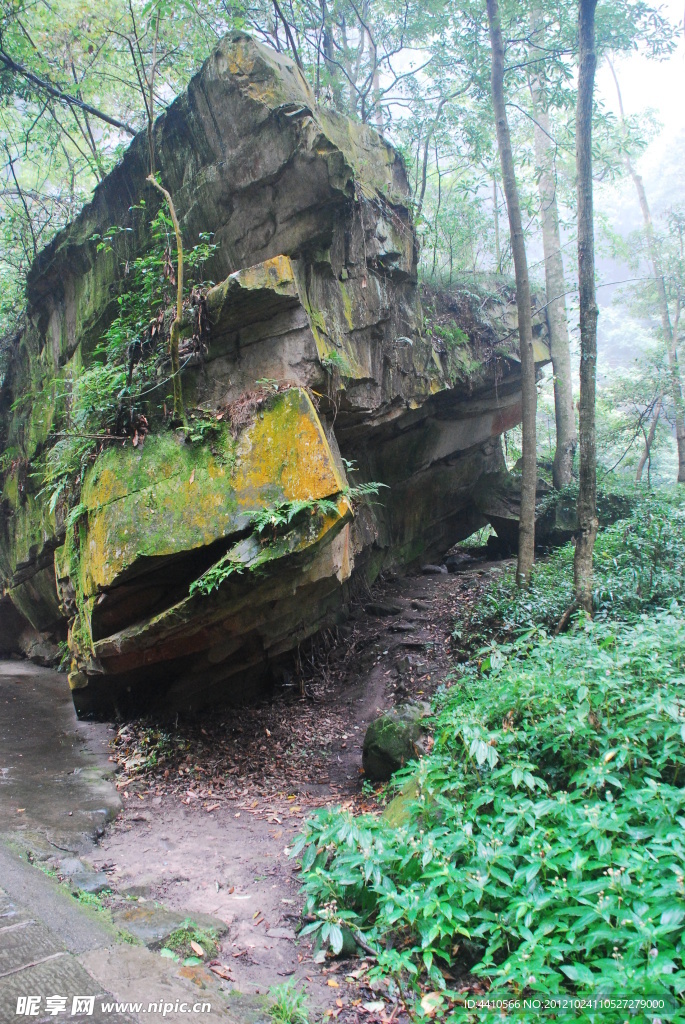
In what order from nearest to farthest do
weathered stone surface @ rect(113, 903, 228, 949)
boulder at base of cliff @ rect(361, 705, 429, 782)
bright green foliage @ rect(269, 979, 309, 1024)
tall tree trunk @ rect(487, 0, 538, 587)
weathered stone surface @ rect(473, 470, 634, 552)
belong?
bright green foliage @ rect(269, 979, 309, 1024) < weathered stone surface @ rect(113, 903, 228, 949) < boulder at base of cliff @ rect(361, 705, 429, 782) < tall tree trunk @ rect(487, 0, 538, 587) < weathered stone surface @ rect(473, 470, 634, 552)

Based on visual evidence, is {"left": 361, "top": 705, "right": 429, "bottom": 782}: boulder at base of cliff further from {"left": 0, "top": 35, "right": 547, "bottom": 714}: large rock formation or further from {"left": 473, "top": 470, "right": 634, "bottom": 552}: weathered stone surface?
{"left": 473, "top": 470, "right": 634, "bottom": 552}: weathered stone surface

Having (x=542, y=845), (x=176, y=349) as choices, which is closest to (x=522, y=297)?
(x=176, y=349)

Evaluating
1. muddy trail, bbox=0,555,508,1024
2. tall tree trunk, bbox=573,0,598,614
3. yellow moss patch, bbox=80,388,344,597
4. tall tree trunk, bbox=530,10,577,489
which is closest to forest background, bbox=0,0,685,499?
tall tree trunk, bbox=530,10,577,489

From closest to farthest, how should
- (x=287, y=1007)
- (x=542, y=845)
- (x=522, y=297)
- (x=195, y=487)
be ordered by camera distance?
(x=287, y=1007) → (x=542, y=845) → (x=195, y=487) → (x=522, y=297)

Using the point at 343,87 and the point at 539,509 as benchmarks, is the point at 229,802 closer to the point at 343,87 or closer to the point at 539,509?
the point at 539,509

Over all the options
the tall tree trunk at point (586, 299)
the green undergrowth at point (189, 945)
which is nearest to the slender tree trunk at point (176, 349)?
the green undergrowth at point (189, 945)

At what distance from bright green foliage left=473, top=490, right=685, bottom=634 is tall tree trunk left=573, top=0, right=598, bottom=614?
0.52m

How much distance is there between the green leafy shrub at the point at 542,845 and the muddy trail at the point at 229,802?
429mm

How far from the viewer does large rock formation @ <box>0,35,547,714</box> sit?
20.7 ft

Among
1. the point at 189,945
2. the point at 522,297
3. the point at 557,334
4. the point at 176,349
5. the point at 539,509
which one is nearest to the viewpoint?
the point at 189,945

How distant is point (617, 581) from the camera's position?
7922 mm

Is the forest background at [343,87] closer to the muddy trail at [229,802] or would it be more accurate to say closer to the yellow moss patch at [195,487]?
the yellow moss patch at [195,487]

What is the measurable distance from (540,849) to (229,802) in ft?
12.9

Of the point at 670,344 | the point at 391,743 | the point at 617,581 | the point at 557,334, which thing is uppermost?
the point at 557,334
